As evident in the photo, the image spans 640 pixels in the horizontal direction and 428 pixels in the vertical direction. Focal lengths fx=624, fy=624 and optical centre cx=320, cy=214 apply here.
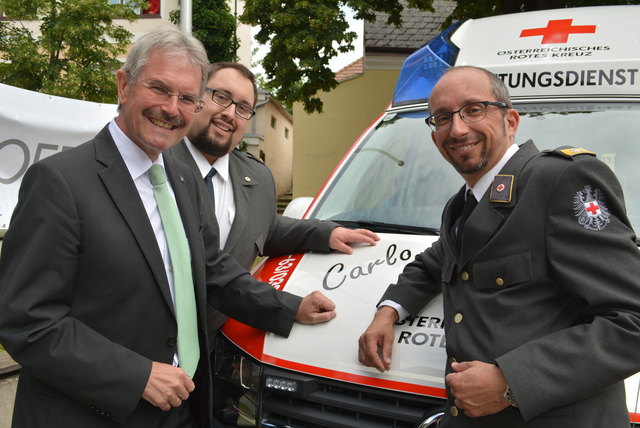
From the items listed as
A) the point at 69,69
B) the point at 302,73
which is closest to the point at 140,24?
the point at 69,69

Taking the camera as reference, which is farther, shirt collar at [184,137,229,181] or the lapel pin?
shirt collar at [184,137,229,181]

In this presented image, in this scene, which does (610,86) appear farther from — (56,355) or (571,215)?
(56,355)

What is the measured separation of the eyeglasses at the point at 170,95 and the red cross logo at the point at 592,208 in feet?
4.32

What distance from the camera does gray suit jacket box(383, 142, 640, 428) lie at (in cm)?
165

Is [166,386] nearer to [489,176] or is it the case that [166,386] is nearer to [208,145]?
[489,176]

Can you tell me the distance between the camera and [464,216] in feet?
6.93

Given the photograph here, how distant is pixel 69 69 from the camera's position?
13.3 meters

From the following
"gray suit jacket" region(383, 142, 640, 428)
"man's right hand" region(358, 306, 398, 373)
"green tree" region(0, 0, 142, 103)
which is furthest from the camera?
"green tree" region(0, 0, 142, 103)

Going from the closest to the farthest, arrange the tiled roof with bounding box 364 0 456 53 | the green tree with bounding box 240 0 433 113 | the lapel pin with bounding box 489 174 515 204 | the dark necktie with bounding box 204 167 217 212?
the lapel pin with bounding box 489 174 515 204, the dark necktie with bounding box 204 167 217 212, the green tree with bounding box 240 0 433 113, the tiled roof with bounding box 364 0 456 53

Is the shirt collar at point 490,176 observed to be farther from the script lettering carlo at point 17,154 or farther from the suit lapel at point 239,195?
the script lettering carlo at point 17,154

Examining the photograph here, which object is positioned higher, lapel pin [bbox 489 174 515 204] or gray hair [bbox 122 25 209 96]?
gray hair [bbox 122 25 209 96]

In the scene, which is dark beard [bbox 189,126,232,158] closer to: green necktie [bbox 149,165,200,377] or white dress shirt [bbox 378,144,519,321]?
green necktie [bbox 149,165,200,377]

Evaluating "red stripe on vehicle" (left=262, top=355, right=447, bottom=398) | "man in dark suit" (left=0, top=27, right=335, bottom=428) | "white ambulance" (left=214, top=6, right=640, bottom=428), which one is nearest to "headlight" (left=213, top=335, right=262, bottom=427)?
"white ambulance" (left=214, top=6, right=640, bottom=428)

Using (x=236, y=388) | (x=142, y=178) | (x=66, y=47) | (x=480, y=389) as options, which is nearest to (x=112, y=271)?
(x=142, y=178)
